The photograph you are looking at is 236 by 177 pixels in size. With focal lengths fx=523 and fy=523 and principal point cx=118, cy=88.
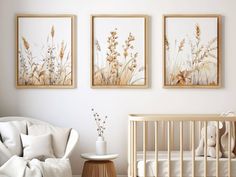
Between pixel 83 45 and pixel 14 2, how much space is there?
770 mm

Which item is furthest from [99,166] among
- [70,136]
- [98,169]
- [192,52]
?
[192,52]

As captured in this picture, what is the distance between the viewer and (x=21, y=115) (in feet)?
16.4

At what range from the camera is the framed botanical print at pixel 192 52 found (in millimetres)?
4973

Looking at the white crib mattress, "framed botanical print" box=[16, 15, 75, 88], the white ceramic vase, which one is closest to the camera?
the white crib mattress

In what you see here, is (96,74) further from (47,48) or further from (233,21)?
(233,21)

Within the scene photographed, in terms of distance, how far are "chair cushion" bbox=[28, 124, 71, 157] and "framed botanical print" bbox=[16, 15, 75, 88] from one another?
0.50 meters

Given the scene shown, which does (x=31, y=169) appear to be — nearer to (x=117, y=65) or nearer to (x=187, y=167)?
(x=187, y=167)

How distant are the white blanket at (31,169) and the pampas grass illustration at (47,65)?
1.06m

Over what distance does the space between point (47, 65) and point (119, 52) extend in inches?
27.4

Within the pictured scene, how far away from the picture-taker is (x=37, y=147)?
14.5ft

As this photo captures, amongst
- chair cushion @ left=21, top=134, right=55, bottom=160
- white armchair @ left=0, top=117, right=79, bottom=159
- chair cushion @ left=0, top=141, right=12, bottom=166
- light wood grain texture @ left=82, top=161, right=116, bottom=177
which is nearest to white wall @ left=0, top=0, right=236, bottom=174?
white armchair @ left=0, top=117, right=79, bottom=159

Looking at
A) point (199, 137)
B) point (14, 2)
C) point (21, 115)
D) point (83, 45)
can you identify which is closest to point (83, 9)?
point (83, 45)

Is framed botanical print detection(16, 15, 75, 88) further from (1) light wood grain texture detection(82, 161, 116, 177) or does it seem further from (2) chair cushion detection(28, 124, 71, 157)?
(1) light wood grain texture detection(82, 161, 116, 177)

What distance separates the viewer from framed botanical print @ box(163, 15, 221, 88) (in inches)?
196
